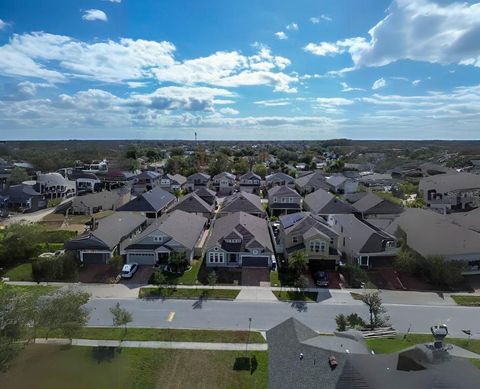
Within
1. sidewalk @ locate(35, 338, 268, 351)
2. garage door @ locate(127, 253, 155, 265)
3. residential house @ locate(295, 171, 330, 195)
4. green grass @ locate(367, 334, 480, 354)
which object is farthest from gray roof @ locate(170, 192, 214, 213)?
green grass @ locate(367, 334, 480, 354)

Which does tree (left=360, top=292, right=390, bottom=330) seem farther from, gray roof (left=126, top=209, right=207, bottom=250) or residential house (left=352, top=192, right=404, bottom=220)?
residential house (left=352, top=192, right=404, bottom=220)

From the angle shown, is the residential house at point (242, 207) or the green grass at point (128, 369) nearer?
the green grass at point (128, 369)

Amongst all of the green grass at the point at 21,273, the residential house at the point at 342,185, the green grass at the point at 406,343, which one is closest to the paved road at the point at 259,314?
the green grass at the point at 406,343

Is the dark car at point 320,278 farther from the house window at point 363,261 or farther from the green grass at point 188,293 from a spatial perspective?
the green grass at point 188,293

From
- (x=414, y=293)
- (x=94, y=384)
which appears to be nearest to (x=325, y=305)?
(x=414, y=293)

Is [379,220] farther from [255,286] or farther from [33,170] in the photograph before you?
[33,170]
